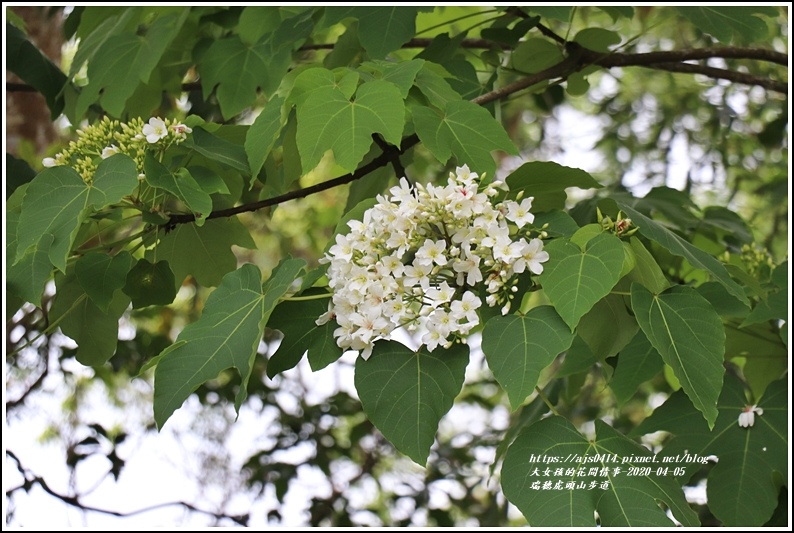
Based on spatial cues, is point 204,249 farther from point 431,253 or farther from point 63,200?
point 431,253

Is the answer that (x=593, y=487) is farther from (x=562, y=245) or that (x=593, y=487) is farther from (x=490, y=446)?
(x=490, y=446)

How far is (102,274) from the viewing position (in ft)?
4.69

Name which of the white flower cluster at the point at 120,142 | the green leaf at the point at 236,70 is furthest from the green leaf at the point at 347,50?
the white flower cluster at the point at 120,142

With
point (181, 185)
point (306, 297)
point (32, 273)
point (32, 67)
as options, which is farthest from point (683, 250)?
point (32, 67)

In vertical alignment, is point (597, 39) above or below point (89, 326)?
above

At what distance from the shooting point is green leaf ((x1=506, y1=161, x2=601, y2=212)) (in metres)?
1.40

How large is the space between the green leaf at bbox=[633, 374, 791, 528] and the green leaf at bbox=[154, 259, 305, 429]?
838mm

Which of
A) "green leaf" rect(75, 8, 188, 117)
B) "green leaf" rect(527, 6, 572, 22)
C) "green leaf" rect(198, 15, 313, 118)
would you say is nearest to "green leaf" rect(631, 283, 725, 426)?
"green leaf" rect(527, 6, 572, 22)

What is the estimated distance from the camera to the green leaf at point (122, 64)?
192 centimetres

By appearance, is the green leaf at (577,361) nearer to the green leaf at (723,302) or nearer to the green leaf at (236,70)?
the green leaf at (723,302)

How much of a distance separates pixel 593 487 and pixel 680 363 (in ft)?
0.75

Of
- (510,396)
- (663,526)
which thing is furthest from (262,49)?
(663,526)

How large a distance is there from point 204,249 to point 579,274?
811 mm

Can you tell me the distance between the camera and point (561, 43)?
78.4 inches
